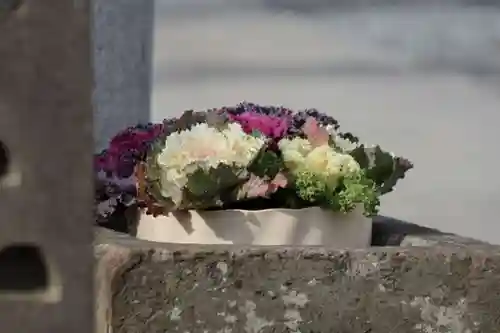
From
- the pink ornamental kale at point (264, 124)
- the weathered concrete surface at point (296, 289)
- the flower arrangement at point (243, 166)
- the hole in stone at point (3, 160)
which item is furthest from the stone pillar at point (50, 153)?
the pink ornamental kale at point (264, 124)

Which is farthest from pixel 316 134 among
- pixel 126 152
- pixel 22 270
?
pixel 22 270

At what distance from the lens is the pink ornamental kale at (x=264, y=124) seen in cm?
95

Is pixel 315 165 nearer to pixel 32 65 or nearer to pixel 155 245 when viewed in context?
pixel 155 245

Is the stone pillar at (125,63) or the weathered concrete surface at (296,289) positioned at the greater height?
the stone pillar at (125,63)

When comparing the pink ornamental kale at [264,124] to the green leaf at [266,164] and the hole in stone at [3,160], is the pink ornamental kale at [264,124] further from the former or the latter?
the hole in stone at [3,160]

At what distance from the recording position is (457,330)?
806 mm

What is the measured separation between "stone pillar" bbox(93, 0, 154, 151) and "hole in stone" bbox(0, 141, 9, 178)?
133cm

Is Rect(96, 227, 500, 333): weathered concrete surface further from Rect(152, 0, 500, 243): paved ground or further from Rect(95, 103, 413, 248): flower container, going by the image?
Rect(152, 0, 500, 243): paved ground

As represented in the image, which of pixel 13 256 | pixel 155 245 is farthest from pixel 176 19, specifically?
pixel 13 256

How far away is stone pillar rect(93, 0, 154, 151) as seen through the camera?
1.71 m

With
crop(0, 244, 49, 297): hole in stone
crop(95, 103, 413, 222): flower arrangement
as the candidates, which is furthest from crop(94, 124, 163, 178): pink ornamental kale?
crop(0, 244, 49, 297): hole in stone

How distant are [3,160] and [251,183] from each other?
0.51 m

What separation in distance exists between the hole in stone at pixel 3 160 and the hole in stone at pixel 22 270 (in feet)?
0.11

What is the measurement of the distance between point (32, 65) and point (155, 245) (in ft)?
1.43
